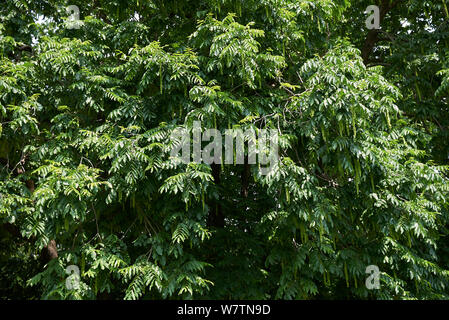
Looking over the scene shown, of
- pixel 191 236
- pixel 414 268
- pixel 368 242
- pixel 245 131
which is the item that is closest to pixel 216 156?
pixel 245 131

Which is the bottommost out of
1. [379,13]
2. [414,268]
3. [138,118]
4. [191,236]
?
[414,268]

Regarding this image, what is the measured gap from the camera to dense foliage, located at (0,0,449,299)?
372 cm

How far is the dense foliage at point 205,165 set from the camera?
12.2 ft

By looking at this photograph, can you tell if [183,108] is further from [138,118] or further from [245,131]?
[245,131]

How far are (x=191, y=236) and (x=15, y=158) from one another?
2.36 m

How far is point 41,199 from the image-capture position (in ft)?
11.2

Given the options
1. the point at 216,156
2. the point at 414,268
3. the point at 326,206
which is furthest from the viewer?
the point at 414,268

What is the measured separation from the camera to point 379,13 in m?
Answer: 6.27

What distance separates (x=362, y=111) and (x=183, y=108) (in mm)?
1679

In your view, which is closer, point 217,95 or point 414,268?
point 217,95

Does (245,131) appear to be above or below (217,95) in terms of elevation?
below

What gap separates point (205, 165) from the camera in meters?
3.82

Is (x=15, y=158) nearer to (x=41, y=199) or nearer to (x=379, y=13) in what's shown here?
(x=41, y=199)

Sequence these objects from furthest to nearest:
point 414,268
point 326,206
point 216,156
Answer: point 414,268 → point 216,156 → point 326,206
